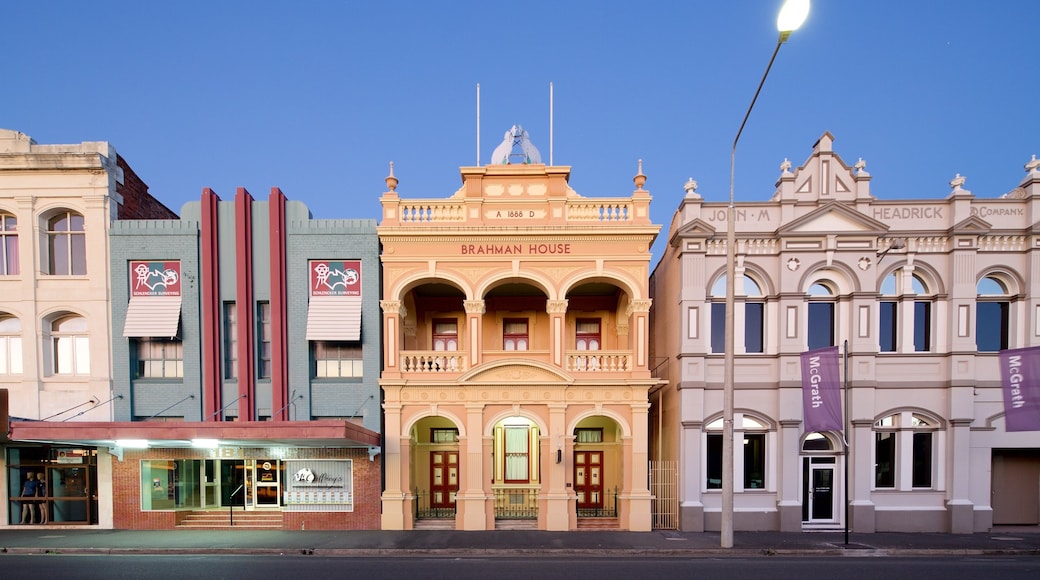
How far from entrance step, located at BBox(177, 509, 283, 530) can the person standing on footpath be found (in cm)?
426

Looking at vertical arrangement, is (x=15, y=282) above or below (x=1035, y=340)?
above

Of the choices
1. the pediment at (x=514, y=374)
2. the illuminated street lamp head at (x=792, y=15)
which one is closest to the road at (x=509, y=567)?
the pediment at (x=514, y=374)

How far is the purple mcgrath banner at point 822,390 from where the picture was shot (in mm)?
13898

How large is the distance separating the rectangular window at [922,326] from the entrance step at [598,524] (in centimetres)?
1044

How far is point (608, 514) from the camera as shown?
54.6 feet

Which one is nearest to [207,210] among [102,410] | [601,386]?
[102,410]

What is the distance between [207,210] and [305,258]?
3.32 m

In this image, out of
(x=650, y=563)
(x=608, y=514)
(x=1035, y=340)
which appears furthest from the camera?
(x=608, y=514)

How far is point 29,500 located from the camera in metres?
15.7

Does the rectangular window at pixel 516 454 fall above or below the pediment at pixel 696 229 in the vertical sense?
below

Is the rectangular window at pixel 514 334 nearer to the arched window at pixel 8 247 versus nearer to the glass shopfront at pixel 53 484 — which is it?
the glass shopfront at pixel 53 484

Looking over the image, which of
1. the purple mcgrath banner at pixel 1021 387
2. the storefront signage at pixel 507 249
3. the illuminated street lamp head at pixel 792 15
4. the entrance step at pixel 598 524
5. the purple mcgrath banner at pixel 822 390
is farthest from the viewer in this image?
the storefront signage at pixel 507 249

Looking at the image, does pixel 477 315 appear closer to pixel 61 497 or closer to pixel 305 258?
pixel 305 258

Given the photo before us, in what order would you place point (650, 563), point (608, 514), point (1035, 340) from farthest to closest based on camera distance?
point (608, 514) → point (1035, 340) → point (650, 563)
